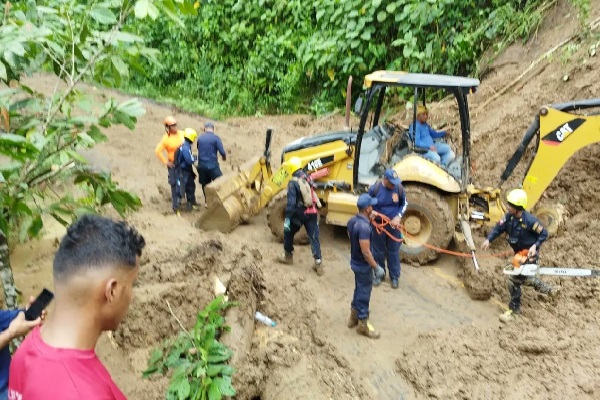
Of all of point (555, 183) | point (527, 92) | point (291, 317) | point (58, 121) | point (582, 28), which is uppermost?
point (582, 28)

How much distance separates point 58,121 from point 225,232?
172 inches

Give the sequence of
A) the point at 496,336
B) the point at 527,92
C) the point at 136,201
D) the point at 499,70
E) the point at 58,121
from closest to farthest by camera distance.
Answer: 1. the point at 58,121
2. the point at 136,201
3. the point at 496,336
4. the point at 527,92
5. the point at 499,70

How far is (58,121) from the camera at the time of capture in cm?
302

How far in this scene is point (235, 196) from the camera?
7367 mm

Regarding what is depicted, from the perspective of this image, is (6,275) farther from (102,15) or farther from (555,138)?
(555,138)

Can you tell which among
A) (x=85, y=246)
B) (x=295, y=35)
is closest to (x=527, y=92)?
(x=295, y=35)

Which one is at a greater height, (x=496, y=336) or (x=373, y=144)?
(x=373, y=144)

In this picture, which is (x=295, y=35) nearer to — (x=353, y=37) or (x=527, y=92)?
(x=353, y=37)

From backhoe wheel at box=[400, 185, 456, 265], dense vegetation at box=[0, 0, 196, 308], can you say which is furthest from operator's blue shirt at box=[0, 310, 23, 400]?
backhoe wheel at box=[400, 185, 456, 265]

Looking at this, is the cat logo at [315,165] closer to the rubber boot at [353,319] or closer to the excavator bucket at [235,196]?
the excavator bucket at [235,196]

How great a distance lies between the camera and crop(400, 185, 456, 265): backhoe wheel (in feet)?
21.0

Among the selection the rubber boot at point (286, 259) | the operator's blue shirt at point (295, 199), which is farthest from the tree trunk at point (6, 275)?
the rubber boot at point (286, 259)

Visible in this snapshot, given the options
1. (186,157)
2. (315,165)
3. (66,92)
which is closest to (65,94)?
(66,92)

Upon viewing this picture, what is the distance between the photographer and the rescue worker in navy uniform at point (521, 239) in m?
5.35
